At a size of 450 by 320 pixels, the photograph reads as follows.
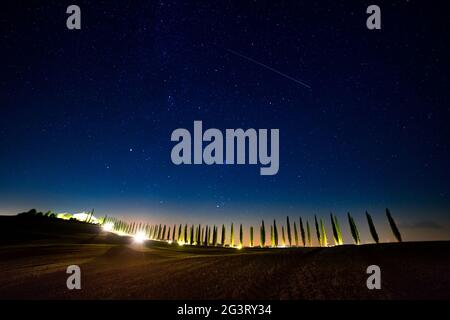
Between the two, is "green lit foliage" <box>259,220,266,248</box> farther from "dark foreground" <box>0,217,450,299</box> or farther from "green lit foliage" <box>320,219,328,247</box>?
"dark foreground" <box>0,217,450,299</box>

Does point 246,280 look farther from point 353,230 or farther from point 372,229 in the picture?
point 353,230

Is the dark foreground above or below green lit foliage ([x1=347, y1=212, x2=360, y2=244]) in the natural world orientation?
above

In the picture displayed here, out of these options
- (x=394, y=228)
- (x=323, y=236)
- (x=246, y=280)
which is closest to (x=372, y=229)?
(x=394, y=228)

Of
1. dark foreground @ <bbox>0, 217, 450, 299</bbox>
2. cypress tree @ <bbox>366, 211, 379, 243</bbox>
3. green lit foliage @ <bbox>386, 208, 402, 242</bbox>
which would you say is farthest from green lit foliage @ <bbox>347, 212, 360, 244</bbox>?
dark foreground @ <bbox>0, 217, 450, 299</bbox>

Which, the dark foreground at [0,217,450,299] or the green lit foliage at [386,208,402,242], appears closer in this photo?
the dark foreground at [0,217,450,299]

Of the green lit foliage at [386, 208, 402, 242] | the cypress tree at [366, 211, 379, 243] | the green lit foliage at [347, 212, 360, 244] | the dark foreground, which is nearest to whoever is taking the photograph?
the dark foreground

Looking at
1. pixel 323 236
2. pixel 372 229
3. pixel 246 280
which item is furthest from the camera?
pixel 323 236

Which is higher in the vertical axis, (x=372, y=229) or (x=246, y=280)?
(x=246, y=280)

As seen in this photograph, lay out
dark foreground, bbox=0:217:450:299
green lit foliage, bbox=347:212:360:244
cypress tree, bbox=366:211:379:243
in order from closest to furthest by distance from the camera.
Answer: dark foreground, bbox=0:217:450:299
cypress tree, bbox=366:211:379:243
green lit foliage, bbox=347:212:360:244

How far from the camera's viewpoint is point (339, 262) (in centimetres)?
1122
